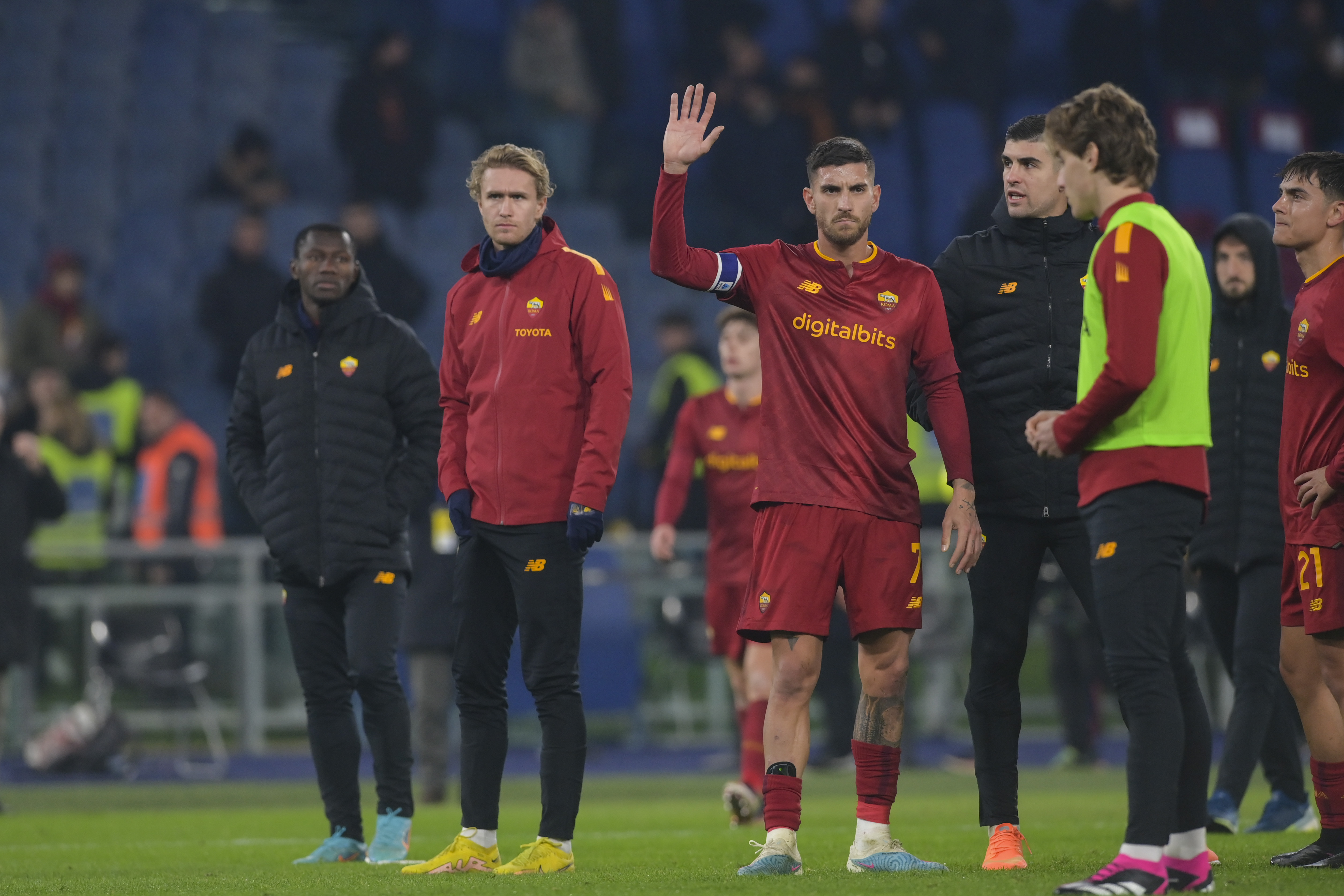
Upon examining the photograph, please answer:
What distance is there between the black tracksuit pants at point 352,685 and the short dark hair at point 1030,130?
9.36 feet

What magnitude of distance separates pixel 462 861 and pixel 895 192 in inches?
573

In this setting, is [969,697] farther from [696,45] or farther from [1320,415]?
[696,45]

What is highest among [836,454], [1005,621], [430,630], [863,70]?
[863,70]

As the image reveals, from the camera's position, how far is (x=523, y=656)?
223 inches

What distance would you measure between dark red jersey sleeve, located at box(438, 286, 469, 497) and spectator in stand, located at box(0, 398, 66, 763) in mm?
5114

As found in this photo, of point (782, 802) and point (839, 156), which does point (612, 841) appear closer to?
point (782, 802)

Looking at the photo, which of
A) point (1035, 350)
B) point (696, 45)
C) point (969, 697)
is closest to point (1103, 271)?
point (1035, 350)

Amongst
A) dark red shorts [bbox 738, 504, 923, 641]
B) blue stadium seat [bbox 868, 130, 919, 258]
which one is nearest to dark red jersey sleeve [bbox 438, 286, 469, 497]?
dark red shorts [bbox 738, 504, 923, 641]

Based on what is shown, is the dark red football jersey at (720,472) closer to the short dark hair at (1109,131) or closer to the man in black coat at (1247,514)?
the man in black coat at (1247,514)

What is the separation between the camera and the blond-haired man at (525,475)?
221 inches

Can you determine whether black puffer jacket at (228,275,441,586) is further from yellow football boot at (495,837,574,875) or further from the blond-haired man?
yellow football boot at (495,837,574,875)

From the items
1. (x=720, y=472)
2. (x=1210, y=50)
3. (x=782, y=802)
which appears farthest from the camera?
(x=1210, y=50)

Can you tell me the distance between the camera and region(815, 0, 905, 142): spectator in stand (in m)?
18.5

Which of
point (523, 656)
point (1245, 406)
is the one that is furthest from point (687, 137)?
point (1245, 406)
